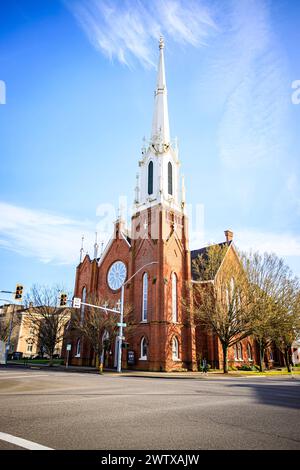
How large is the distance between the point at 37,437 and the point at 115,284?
113 ft

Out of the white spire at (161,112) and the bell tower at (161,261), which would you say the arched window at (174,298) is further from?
the white spire at (161,112)

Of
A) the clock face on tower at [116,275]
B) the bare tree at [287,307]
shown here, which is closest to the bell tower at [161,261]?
the clock face on tower at [116,275]

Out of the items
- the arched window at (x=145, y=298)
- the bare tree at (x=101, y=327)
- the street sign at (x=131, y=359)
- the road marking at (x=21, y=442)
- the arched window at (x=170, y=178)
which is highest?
the arched window at (x=170, y=178)

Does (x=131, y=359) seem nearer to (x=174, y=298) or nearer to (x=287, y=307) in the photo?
(x=174, y=298)

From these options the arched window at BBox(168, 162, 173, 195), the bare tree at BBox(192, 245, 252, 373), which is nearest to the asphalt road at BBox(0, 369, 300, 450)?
the bare tree at BBox(192, 245, 252, 373)

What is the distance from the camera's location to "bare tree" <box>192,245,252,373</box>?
30312 millimetres

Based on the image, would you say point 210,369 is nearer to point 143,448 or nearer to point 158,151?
point 158,151

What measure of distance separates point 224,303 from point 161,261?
24.2 feet

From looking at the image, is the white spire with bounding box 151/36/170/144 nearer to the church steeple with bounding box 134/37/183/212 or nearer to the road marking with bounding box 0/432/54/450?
the church steeple with bounding box 134/37/183/212

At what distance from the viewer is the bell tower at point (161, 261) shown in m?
31.4

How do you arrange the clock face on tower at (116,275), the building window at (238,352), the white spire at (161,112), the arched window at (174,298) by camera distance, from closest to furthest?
the arched window at (174,298), the clock face on tower at (116,275), the building window at (238,352), the white spire at (161,112)

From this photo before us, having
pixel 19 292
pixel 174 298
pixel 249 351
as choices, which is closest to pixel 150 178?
pixel 174 298

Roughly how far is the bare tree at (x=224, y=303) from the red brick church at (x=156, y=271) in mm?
2692

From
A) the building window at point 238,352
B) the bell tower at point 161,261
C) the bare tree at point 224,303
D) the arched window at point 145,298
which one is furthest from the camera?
the building window at point 238,352
